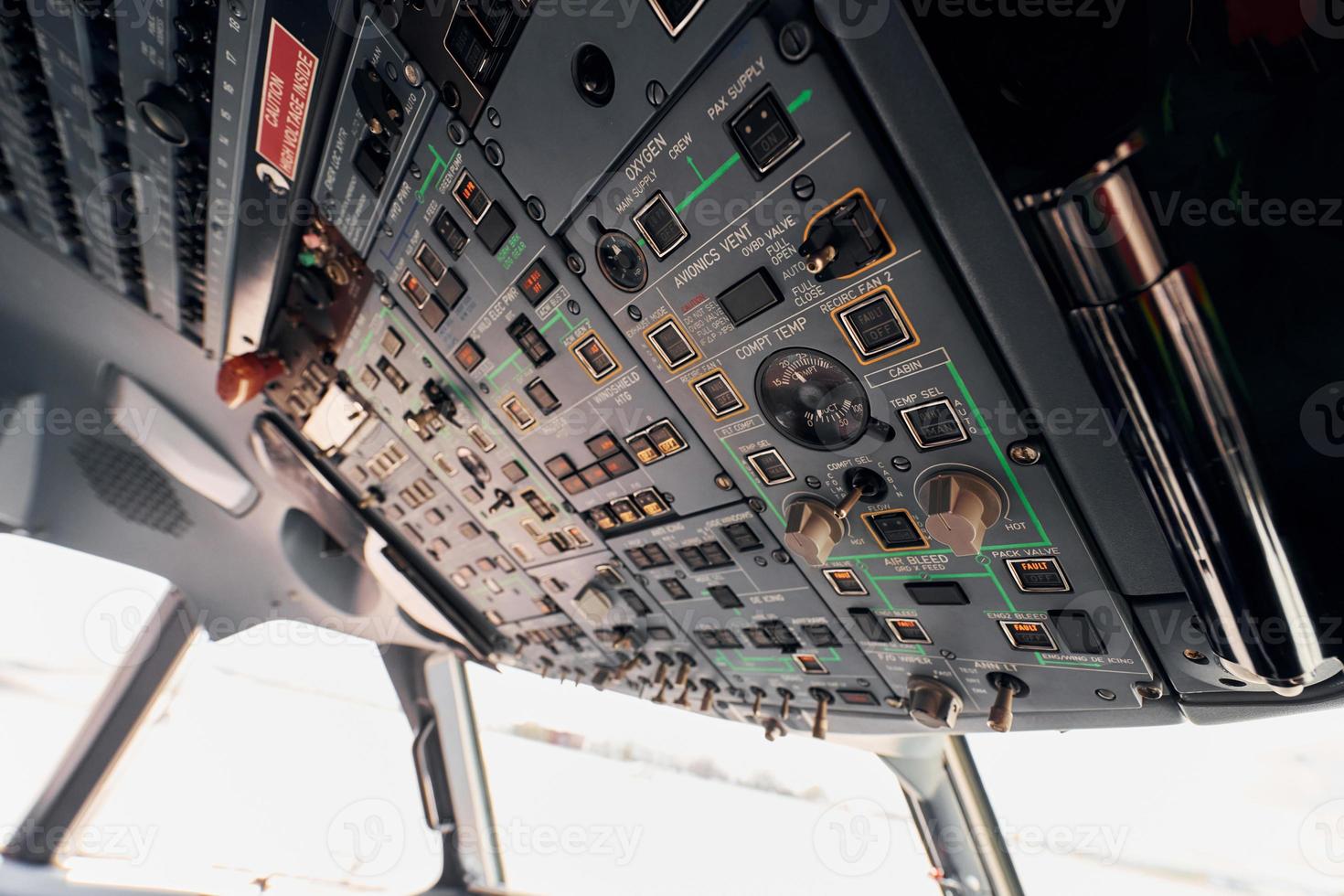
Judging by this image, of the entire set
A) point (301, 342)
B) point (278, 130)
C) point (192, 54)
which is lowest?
point (301, 342)

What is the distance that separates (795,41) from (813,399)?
560 mm

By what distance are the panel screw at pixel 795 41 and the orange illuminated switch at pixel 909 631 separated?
3.75 ft

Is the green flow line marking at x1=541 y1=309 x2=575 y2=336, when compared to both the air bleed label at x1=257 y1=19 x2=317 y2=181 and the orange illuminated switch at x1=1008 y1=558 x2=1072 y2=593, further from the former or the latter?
the orange illuminated switch at x1=1008 y1=558 x2=1072 y2=593

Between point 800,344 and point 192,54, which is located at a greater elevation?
point 192,54

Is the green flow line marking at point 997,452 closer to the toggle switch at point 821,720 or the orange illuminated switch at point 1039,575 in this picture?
the orange illuminated switch at point 1039,575

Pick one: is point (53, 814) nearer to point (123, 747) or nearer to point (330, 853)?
point (123, 747)

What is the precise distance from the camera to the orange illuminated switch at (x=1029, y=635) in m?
1.20

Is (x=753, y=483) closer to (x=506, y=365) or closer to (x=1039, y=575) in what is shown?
(x=1039, y=575)

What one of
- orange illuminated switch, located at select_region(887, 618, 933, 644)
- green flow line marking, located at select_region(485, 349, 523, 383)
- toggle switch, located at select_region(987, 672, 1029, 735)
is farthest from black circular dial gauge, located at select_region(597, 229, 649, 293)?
toggle switch, located at select_region(987, 672, 1029, 735)

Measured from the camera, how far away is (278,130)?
1389 millimetres

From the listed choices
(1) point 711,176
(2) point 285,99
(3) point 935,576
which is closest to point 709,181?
(1) point 711,176

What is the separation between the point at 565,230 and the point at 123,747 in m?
4.89

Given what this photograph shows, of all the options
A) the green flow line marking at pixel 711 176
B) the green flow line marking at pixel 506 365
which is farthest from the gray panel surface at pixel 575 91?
the green flow line marking at pixel 506 365

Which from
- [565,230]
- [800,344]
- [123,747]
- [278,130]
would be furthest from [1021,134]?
[123,747]
